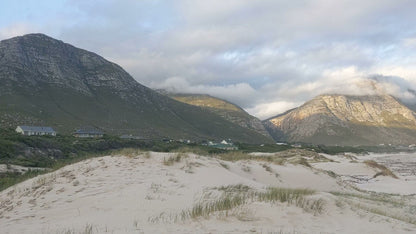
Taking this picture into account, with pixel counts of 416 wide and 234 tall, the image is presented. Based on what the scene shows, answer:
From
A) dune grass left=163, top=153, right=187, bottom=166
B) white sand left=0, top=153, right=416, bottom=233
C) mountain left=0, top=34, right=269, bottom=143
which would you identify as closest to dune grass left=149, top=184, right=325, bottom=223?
white sand left=0, top=153, right=416, bottom=233

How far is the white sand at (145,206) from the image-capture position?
7145 mm

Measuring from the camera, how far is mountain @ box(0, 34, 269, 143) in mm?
97312

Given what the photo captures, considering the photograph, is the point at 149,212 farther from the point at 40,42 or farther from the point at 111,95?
the point at 40,42

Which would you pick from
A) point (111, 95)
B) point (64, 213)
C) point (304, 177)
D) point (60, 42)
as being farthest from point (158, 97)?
point (64, 213)

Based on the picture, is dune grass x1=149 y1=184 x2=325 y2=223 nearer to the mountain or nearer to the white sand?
the white sand

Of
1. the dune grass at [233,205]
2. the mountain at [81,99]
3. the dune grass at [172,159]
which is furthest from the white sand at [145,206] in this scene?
the mountain at [81,99]

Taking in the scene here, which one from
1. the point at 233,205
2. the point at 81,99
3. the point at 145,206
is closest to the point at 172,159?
the point at 145,206

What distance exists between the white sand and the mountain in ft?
239

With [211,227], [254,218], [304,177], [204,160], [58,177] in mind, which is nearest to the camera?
[211,227]

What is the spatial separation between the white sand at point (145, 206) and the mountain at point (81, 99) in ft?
239

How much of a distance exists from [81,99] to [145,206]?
119 meters

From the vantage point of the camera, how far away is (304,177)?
73.2 feet

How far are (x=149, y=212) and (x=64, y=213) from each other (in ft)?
8.99

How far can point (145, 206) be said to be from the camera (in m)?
9.35
